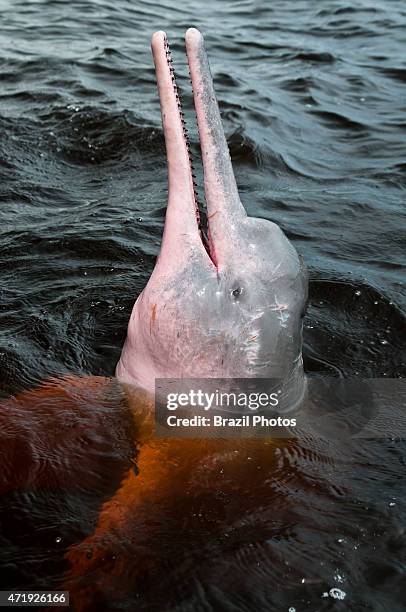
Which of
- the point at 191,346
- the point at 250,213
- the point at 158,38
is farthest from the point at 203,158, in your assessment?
the point at 250,213

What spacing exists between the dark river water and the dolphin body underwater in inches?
1.1

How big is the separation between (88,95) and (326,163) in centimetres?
353

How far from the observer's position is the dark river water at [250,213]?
4203 mm

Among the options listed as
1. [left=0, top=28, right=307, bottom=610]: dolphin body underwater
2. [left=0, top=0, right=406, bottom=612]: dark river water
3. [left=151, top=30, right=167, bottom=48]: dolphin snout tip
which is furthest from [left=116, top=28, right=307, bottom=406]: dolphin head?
[left=0, top=0, right=406, bottom=612]: dark river water

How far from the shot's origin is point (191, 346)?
4.73 metres

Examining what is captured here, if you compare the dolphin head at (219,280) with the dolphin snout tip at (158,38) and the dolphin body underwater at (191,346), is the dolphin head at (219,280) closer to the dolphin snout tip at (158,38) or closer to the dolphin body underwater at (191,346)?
the dolphin body underwater at (191,346)

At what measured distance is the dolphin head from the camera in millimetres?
4676

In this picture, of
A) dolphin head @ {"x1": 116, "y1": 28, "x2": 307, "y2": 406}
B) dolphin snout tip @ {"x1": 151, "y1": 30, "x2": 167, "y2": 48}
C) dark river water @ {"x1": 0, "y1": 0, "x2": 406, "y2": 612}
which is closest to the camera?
dark river water @ {"x1": 0, "y1": 0, "x2": 406, "y2": 612}

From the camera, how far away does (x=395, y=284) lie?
7168mm

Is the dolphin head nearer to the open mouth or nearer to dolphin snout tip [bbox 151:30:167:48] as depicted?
the open mouth

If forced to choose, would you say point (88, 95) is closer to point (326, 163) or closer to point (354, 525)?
point (326, 163)

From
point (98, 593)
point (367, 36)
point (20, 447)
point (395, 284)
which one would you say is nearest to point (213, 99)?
point (20, 447)

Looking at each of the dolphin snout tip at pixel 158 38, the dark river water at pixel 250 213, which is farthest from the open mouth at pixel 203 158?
the dark river water at pixel 250 213

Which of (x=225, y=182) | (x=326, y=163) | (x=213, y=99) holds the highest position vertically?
(x=213, y=99)
